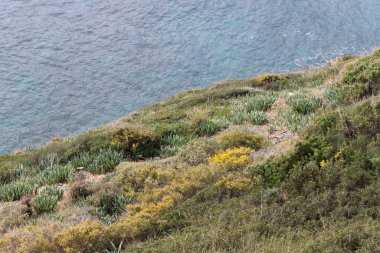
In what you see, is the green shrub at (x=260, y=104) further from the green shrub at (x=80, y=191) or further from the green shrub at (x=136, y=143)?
the green shrub at (x=80, y=191)

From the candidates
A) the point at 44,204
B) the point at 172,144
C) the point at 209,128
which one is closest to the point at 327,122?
the point at 209,128

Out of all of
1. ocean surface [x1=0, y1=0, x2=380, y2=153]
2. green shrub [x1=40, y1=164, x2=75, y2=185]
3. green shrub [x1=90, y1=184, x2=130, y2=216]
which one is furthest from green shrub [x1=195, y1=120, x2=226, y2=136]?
ocean surface [x1=0, y1=0, x2=380, y2=153]

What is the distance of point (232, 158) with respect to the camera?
10.4 meters

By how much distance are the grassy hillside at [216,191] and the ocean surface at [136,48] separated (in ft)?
49.3

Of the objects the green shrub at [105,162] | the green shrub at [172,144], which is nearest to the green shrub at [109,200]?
the green shrub at [105,162]

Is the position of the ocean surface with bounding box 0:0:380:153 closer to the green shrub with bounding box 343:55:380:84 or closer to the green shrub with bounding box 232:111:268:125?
the green shrub with bounding box 232:111:268:125

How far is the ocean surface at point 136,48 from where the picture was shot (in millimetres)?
30828

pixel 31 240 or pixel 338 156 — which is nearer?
pixel 31 240

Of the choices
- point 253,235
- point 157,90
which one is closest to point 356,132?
point 253,235

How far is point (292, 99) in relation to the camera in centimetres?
1666

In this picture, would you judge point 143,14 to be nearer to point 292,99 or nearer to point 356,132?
point 292,99

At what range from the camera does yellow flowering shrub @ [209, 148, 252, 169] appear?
400 inches

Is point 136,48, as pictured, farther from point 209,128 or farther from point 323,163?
point 323,163

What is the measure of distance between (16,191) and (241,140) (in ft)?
18.1
